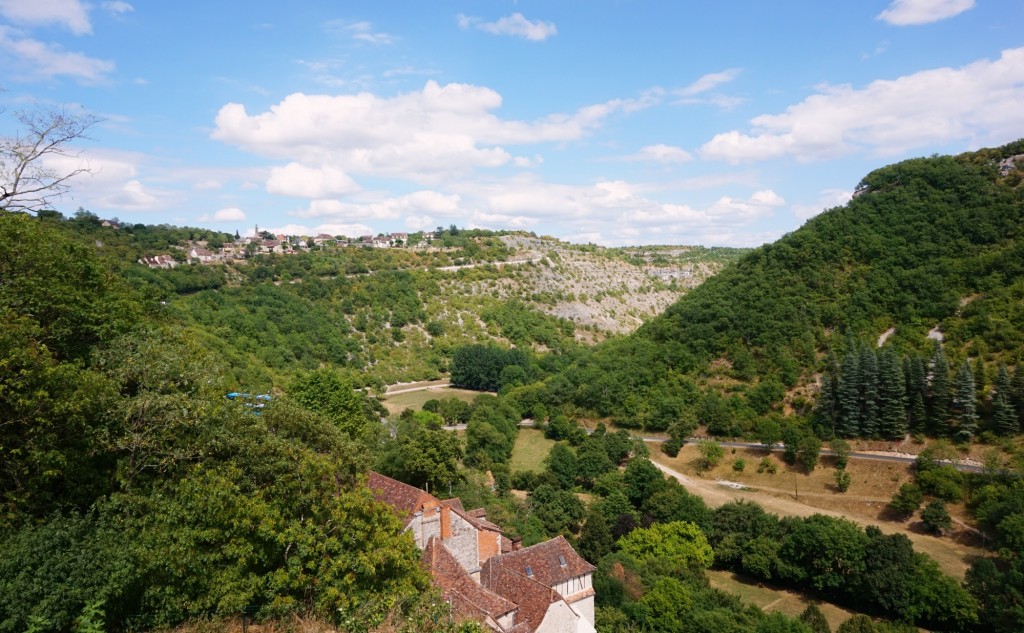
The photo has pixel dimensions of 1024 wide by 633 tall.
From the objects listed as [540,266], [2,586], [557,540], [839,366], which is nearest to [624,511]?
[557,540]

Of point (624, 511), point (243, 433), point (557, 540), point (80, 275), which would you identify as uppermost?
point (80, 275)

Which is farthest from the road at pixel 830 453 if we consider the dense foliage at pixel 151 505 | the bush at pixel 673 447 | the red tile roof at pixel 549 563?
the dense foliage at pixel 151 505

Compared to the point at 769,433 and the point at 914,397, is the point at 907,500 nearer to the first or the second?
the point at 914,397

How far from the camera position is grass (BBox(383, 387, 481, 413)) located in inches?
2367

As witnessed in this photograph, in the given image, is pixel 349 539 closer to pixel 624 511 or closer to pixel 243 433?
pixel 243 433

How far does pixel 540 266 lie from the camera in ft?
385

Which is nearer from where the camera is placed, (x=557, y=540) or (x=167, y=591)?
(x=167, y=591)

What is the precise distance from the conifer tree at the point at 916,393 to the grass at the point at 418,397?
40229 mm

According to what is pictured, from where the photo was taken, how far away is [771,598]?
30.8m

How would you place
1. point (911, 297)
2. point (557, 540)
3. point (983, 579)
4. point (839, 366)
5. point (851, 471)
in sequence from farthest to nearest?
point (911, 297) → point (839, 366) → point (851, 471) → point (983, 579) → point (557, 540)

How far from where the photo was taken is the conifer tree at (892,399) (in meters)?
40.8

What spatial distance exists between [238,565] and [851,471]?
4059 cm

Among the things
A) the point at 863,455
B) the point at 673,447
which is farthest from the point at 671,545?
the point at 863,455

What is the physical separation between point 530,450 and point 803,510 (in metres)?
21.7
